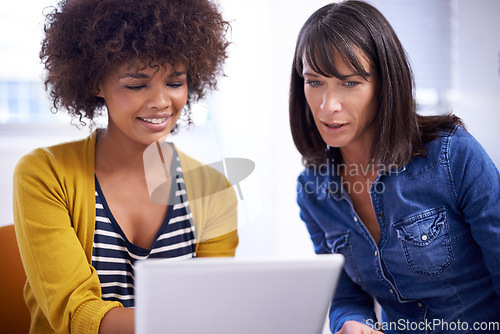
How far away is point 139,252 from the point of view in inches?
42.3

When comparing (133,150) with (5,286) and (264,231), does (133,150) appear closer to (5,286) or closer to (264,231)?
(5,286)

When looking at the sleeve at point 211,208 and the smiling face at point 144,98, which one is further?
the sleeve at point 211,208

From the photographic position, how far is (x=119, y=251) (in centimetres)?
107

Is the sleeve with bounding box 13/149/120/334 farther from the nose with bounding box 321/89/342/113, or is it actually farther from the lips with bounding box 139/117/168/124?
the nose with bounding box 321/89/342/113

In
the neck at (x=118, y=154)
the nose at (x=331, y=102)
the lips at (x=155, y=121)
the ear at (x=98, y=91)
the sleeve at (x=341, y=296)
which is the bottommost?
the sleeve at (x=341, y=296)

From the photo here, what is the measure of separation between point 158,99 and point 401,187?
1.99 ft

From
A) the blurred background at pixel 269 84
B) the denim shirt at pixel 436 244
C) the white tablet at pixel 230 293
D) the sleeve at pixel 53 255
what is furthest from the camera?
the blurred background at pixel 269 84

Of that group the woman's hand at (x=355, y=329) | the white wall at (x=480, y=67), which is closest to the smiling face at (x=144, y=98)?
the woman's hand at (x=355, y=329)

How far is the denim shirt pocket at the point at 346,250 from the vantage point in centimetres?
119

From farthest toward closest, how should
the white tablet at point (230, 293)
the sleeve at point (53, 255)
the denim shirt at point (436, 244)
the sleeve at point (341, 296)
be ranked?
the sleeve at point (341, 296)
the denim shirt at point (436, 244)
the sleeve at point (53, 255)
the white tablet at point (230, 293)

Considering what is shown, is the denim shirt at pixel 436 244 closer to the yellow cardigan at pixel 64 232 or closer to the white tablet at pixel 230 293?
the yellow cardigan at pixel 64 232

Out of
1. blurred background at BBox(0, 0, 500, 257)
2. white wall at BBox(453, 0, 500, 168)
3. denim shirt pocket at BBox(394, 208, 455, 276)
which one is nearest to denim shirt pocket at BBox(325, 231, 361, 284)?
denim shirt pocket at BBox(394, 208, 455, 276)

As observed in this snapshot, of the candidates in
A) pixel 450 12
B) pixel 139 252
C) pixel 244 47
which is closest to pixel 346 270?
pixel 139 252

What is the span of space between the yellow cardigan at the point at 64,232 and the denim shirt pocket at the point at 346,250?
28 cm
